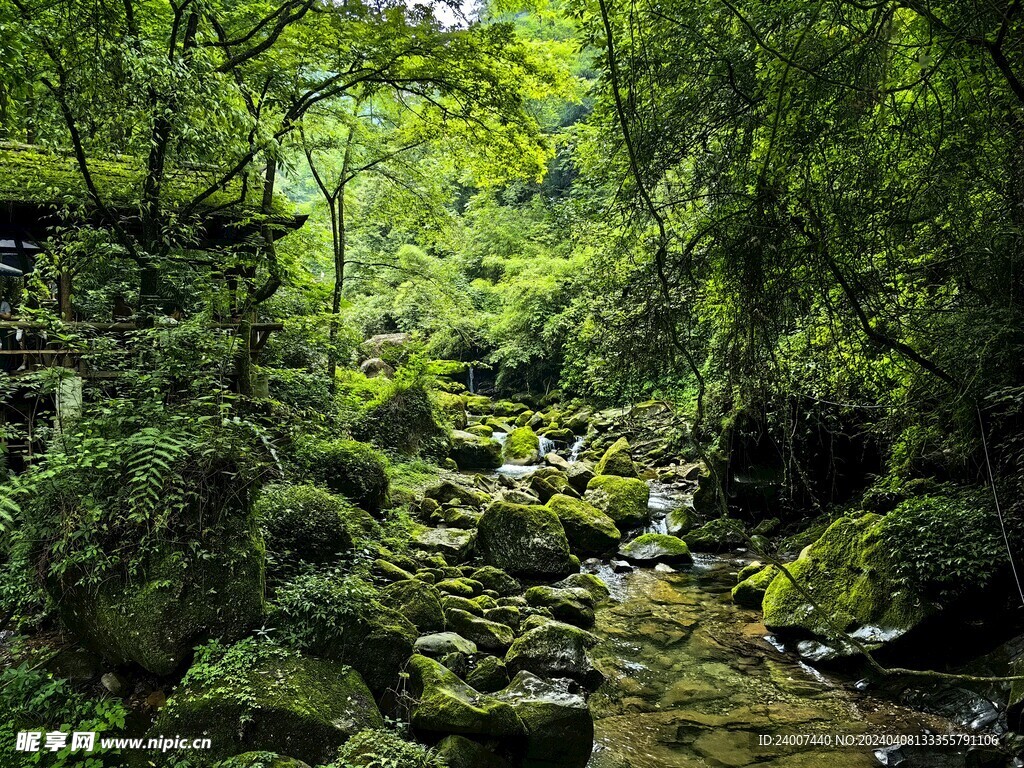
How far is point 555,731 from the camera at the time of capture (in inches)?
184

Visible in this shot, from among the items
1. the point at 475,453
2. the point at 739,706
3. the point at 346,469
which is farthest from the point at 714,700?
the point at 475,453

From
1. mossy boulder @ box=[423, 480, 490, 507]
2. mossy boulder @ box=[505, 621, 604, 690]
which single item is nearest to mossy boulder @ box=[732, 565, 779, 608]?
mossy boulder @ box=[505, 621, 604, 690]

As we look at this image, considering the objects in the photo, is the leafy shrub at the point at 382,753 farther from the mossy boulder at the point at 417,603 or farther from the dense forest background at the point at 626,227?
the mossy boulder at the point at 417,603

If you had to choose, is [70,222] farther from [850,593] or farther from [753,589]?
[850,593]

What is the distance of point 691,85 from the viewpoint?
353 centimetres

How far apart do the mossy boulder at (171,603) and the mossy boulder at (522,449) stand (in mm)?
12226

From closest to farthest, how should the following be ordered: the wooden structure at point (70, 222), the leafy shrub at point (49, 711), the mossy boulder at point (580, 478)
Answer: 1. the leafy shrub at point (49, 711)
2. the wooden structure at point (70, 222)
3. the mossy boulder at point (580, 478)

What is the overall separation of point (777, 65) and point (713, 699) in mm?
5823

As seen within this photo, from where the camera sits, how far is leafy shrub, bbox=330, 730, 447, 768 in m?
3.80

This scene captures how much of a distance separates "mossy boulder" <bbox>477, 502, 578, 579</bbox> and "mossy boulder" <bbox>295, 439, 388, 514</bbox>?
6.04 feet

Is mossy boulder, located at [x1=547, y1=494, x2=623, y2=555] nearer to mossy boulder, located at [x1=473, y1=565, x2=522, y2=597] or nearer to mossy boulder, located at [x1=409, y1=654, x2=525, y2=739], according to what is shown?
mossy boulder, located at [x1=473, y1=565, x2=522, y2=597]

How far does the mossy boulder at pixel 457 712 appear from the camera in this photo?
4.43 m

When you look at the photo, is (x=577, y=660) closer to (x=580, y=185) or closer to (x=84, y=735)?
(x=84, y=735)

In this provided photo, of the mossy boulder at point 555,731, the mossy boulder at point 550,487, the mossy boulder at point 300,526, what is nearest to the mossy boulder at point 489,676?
the mossy boulder at point 555,731
